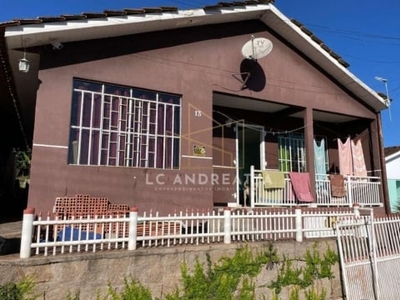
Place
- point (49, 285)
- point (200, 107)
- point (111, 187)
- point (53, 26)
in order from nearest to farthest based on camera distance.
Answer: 1. point (49, 285)
2. point (53, 26)
3. point (111, 187)
4. point (200, 107)

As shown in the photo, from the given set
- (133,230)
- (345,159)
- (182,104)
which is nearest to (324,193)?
(345,159)

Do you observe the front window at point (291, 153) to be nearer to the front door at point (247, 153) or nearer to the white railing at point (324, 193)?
the front door at point (247, 153)

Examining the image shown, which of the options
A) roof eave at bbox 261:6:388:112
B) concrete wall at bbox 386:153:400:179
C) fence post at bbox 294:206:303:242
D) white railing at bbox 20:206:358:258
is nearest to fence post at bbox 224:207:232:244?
white railing at bbox 20:206:358:258

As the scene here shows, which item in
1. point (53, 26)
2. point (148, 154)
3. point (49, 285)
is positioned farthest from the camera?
point (148, 154)

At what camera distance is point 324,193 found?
10.8m

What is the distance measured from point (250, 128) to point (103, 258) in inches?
303

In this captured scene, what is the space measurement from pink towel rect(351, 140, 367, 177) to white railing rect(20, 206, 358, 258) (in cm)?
420

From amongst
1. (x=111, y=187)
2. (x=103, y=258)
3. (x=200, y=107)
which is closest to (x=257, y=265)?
(x=103, y=258)

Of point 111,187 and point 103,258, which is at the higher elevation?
point 111,187

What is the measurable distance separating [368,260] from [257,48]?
19.1ft

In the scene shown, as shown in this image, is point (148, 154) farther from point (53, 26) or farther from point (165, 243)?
point (53, 26)

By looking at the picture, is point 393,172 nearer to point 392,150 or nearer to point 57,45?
point 392,150

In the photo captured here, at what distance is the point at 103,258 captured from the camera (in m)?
5.14

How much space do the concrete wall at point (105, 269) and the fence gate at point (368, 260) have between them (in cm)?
197
